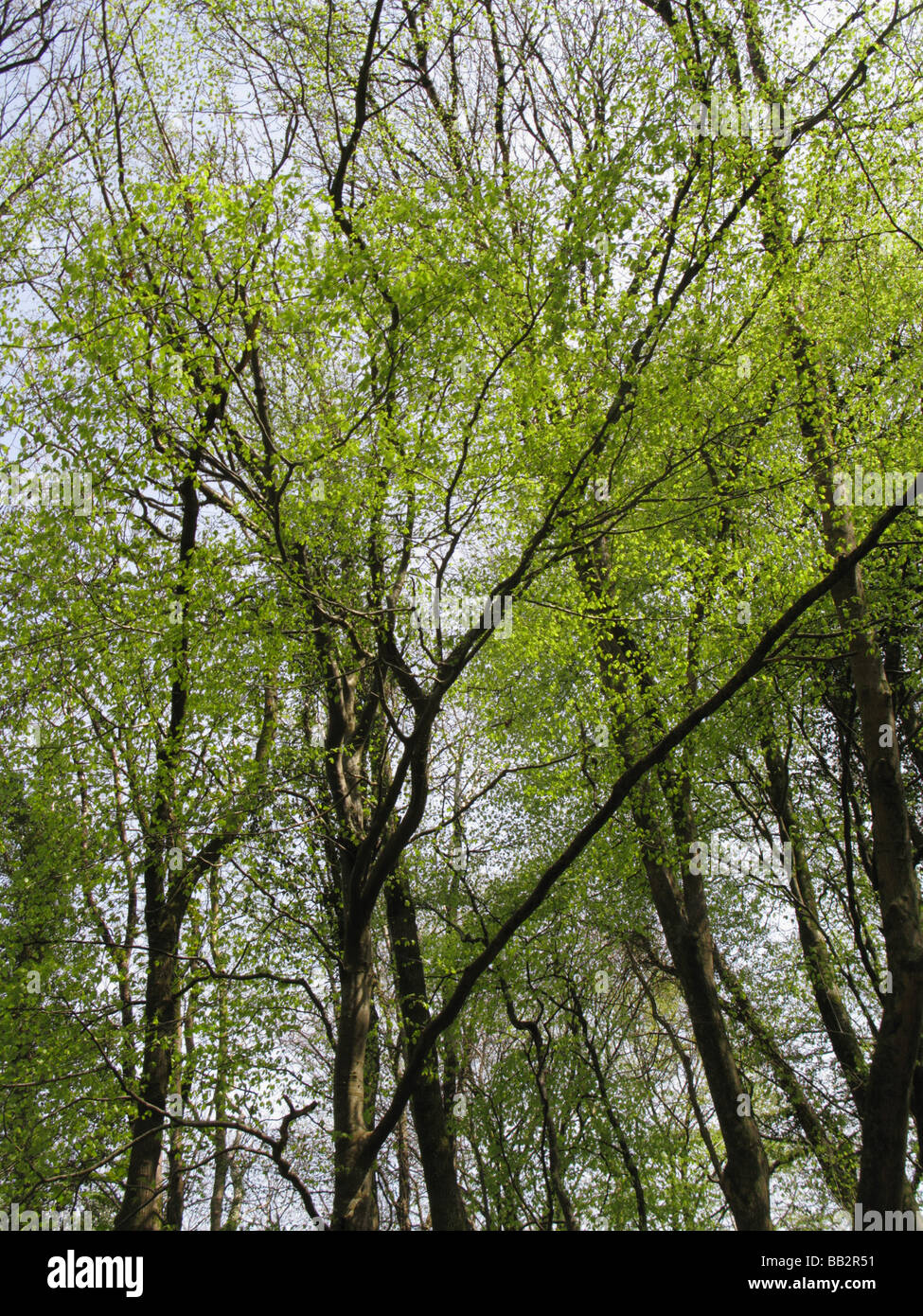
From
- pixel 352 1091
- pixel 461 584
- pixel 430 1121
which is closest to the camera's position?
pixel 352 1091

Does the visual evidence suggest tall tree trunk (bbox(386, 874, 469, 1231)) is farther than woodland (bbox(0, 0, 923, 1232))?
Yes

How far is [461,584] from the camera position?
11148mm

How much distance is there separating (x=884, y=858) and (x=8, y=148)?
10099 mm

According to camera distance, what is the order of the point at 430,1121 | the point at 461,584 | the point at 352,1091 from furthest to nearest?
1. the point at 461,584
2. the point at 430,1121
3. the point at 352,1091

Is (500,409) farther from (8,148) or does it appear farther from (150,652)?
(8,148)

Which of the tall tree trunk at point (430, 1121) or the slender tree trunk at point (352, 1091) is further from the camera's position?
the tall tree trunk at point (430, 1121)

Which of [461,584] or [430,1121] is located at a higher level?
[461,584]

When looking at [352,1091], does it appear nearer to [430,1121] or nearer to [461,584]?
[430,1121]

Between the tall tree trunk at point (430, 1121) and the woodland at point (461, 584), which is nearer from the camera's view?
the woodland at point (461, 584)

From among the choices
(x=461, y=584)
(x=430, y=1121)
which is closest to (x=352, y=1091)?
(x=430, y=1121)

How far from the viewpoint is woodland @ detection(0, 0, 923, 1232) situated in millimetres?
6039

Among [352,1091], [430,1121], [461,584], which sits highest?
[461,584]

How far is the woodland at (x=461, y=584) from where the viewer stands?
6.04 meters

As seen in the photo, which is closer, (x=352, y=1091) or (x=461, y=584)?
(x=352, y=1091)
